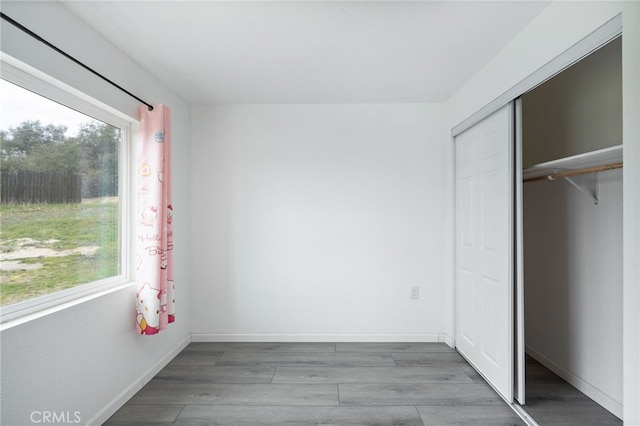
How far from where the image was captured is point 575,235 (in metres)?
2.35

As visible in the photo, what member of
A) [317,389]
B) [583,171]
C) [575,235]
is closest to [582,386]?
[575,235]

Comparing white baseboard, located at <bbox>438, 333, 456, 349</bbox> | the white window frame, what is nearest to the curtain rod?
the white window frame

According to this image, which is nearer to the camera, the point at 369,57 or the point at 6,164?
the point at 6,164

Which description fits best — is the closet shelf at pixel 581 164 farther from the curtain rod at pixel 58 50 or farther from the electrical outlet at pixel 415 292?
the curtain rod at pixel 58 50

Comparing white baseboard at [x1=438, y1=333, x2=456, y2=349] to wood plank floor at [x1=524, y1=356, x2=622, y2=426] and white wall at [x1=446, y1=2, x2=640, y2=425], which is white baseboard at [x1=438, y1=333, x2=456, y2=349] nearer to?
wood plank floor at [x1=524, y1=356, x2=622, y2=426]

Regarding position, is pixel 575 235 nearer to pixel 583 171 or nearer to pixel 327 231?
pixel 583 171

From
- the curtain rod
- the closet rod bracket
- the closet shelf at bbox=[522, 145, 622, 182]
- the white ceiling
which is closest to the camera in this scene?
the curtain rod

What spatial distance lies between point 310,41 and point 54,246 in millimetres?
1957

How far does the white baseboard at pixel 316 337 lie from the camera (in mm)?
3205

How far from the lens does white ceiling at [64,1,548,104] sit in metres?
1.74

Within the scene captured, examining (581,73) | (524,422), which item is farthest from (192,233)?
(581,73)

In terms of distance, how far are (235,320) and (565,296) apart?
2.90 meters

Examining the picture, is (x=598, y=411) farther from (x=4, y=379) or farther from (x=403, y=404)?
(x=4, y=379)

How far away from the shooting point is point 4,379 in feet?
4.55
